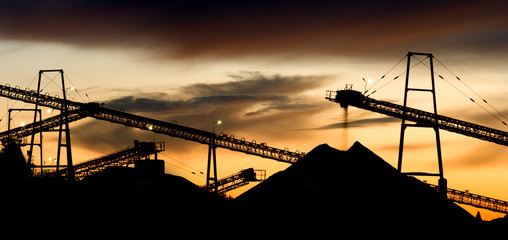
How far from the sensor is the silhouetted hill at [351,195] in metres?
7.60

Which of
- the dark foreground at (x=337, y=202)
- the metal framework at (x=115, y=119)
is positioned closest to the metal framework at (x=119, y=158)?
the metal framework at (x=115, y=119)

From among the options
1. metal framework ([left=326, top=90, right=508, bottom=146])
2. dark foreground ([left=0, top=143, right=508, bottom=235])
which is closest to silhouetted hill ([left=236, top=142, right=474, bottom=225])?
dark foreground ([left=0, top=143, right=508, bottom=235])

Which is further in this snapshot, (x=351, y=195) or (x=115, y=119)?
(x=115, y=119)

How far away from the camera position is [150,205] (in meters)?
27.8

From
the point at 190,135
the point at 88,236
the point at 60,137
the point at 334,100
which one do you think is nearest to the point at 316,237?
the point at 88,236

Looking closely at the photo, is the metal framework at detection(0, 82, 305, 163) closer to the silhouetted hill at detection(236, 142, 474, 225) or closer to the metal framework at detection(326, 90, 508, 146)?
the metal framework at detection(326, 90, 508, 146)

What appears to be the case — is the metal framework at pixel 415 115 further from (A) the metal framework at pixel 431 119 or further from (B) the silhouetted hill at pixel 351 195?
(B) the silhouetted hill at pixel 351 195

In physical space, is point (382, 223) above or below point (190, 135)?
above

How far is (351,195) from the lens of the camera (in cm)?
769

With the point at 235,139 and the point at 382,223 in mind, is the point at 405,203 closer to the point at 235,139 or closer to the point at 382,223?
the point at 382,223

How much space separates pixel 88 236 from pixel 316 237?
48.7 feet

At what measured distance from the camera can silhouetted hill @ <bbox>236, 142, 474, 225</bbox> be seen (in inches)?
299

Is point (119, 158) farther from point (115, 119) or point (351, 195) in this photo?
point (351, 195)

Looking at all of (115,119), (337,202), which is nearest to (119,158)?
(115,119)
